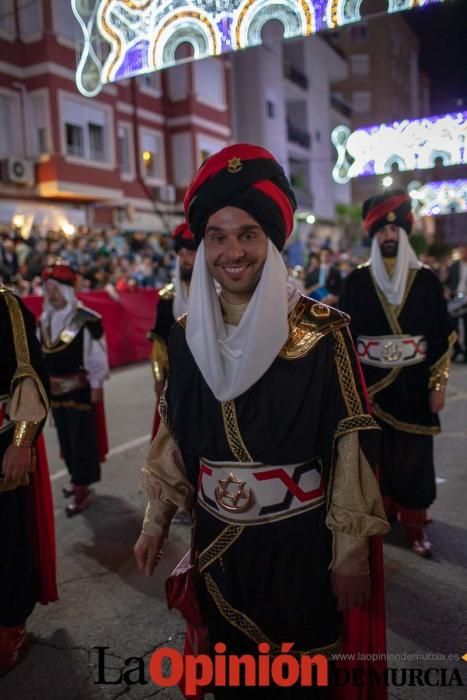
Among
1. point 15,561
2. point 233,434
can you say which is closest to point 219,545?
point 233,434

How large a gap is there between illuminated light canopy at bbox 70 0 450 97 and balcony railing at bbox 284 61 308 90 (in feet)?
85.3

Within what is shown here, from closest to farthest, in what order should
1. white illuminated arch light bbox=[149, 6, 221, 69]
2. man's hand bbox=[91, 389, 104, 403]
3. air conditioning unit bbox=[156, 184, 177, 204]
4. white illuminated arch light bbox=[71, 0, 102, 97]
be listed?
white illuminated arch light bbox=[149, 6, 221, 69]
white illuminated arch light bbox=[71, 0, 102, 97]
man's hand bbox=[91, 389, 104, 403]
air conditioning unit bbox=[156, 184, 177, 204]

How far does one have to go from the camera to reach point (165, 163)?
2416 centimetres

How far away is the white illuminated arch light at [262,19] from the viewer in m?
3.94

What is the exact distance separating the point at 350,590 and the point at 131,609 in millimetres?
1999

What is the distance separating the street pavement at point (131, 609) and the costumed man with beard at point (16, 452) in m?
0.26

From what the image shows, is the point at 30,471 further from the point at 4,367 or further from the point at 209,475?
the point at 209,475

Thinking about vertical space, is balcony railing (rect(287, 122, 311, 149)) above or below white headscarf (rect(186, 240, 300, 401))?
above

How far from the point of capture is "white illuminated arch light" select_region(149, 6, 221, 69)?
422 centimetres

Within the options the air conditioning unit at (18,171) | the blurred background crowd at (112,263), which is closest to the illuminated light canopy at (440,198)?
the blurred background crowd at (112,263)

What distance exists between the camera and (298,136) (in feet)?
98.9

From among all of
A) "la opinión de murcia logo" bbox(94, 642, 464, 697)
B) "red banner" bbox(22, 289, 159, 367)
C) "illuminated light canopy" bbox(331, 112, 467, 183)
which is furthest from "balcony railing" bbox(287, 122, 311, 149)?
"la opinión de murcia logo" bbox(94, 642, 464, 697)

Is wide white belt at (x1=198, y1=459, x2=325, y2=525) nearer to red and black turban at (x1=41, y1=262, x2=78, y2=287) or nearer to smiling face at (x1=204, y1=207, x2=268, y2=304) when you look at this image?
smiling face at (x1=204, y1=207, x2=268, y2=304)

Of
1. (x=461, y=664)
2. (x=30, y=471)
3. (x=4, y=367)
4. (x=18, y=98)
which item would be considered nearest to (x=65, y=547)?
(x=30, y=471)
